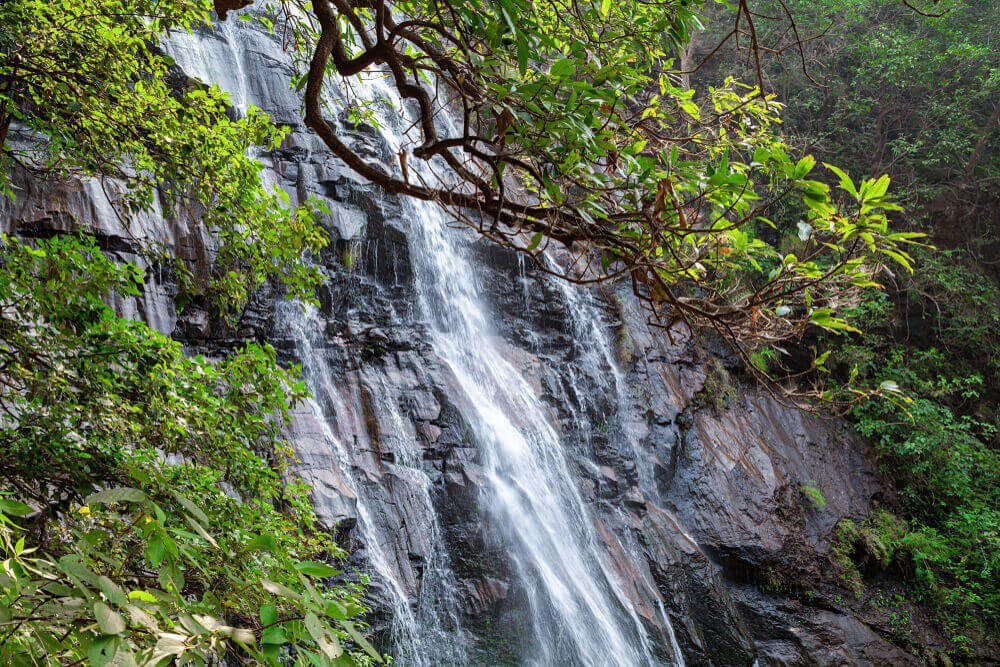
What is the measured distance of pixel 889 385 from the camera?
201 centimetres

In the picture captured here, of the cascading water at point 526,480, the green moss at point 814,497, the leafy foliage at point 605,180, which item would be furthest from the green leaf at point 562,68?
the green moss at point 814,497

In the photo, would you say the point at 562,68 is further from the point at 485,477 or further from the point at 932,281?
the point at 932,281

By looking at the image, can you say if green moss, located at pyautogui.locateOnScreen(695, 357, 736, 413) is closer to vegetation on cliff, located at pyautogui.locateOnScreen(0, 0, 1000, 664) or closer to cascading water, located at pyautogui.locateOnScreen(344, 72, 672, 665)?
cascading water, located at pyautogui.locateOnScreen(344, 72, 672, 665)

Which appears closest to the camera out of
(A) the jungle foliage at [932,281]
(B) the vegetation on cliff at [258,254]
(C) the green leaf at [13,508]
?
(C) the green leaf at [13,508]

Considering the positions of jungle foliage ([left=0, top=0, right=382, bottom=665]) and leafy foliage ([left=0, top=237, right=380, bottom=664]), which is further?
leafy foliage ([left=0, top=237, right=380, bottom=664])

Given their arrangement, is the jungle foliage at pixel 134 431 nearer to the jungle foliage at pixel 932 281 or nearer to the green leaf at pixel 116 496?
the green leaf at pixel 116 496

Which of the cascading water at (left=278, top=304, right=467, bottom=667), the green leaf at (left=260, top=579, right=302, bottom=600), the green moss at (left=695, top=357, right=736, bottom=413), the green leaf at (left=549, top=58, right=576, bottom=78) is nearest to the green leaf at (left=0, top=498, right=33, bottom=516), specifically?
the green leaf at (left=260, top=579, right=302, bottom=600)

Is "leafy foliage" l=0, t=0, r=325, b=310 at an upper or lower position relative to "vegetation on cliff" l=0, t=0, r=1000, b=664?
upper

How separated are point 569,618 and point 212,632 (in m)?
6.33

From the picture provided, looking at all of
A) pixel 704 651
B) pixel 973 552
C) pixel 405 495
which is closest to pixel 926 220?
pixel 973 552

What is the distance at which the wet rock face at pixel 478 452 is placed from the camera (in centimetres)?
622

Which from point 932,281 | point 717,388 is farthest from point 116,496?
point 932,281

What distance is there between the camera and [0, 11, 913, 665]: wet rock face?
6.22m

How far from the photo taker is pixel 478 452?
291 inches
